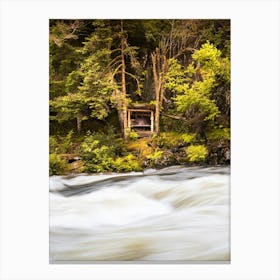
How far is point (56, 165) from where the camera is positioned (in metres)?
3.21

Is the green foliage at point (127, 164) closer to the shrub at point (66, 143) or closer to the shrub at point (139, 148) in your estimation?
the shrub at point (139, 148)

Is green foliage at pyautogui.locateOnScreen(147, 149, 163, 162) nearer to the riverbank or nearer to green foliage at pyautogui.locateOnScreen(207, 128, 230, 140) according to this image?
the riverbank

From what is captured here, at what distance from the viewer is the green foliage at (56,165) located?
10.5ft

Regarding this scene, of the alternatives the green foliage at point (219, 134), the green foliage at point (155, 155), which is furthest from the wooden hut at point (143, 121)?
the green foliage at point (219, 134)

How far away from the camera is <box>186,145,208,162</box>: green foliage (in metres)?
3.23

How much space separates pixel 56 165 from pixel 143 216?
638 mm

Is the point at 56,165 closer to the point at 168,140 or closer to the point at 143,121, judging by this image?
the point at 143,121

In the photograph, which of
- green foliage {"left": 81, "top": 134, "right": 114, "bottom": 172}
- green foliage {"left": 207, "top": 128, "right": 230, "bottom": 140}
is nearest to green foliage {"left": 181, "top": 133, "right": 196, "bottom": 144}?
green foliage {"left": 207, "top": 128, "right": 230, "bottom": 140}
